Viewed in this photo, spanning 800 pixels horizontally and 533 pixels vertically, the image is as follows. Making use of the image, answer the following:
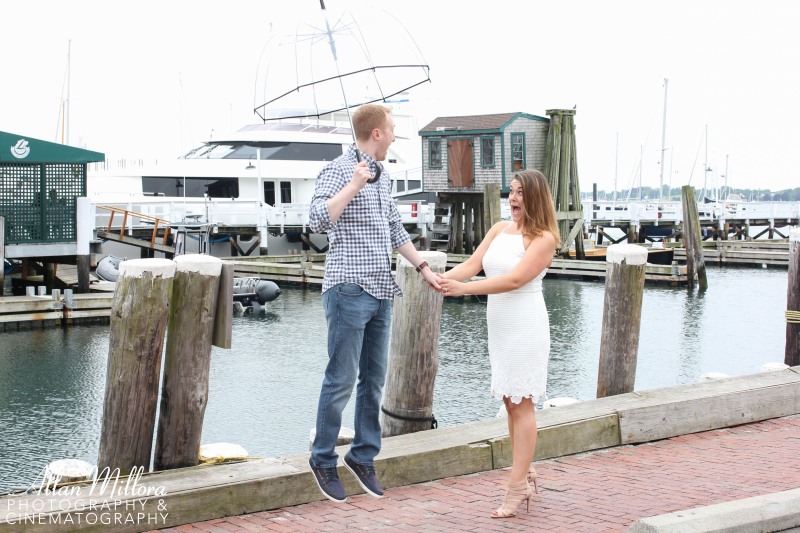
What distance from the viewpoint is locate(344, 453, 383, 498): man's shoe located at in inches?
188

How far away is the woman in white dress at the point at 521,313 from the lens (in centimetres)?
483

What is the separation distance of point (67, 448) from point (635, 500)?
Result: 7.79 meters

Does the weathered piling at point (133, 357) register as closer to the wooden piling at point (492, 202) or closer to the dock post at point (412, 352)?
the dock post at point (412, 352)

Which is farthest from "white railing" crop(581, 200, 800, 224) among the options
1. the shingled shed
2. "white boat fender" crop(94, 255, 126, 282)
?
"white boat fender" crop(94, 255, 126, 282)

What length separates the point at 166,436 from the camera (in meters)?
5.16

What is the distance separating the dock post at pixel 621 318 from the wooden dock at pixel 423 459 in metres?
0.35

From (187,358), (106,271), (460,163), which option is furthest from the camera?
(460,163)

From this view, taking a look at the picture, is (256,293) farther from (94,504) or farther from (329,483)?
(94,504)

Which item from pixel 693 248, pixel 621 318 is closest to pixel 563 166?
pixel 693 248

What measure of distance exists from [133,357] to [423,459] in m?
1.73

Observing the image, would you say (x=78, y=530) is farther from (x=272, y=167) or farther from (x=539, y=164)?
(x=272, y=167)

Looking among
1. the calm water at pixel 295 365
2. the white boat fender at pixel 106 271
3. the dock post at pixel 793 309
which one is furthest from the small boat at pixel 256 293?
the dock post at pixel 793 309

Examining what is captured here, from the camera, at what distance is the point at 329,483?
4.68 meters

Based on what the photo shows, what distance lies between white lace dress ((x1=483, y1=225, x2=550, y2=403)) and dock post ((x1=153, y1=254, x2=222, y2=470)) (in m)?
1.54
